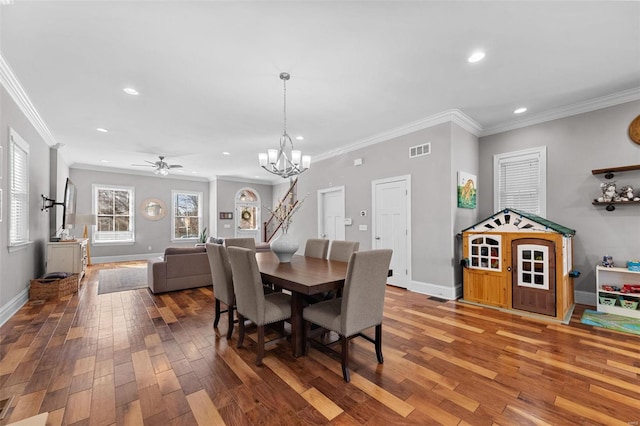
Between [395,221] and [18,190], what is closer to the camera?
[18,190]

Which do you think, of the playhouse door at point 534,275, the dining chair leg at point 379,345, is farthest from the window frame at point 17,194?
the playhouse door at point 534,275

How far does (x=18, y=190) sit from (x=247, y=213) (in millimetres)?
6361

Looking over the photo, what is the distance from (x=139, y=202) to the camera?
830 cm

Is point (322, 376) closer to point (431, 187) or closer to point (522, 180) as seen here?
point (431, 187)

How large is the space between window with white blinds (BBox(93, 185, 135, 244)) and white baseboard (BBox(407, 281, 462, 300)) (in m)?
8.08

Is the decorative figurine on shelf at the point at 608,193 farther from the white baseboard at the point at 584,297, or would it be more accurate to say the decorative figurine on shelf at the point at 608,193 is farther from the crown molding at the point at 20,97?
the crown molding at the point at 20,97

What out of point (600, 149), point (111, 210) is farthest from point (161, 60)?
point (111, 210)

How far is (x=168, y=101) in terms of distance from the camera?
3605mm

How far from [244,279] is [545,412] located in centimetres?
226


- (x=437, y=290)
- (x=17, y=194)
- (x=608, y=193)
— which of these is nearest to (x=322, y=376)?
(x=437, y=290)

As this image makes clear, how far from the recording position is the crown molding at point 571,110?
3.43m

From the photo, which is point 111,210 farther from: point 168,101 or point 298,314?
point 298,314

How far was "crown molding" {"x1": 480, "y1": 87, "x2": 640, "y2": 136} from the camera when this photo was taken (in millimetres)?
3428

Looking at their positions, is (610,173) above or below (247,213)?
above
